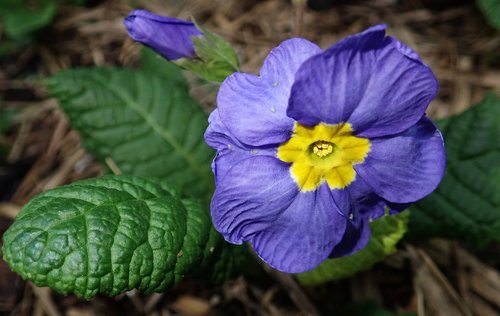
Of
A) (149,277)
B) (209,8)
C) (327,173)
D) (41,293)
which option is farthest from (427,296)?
(209,8)

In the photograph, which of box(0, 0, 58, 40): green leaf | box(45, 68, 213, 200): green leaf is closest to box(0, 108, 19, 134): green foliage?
box(0, 0, 58, 40): green leaf

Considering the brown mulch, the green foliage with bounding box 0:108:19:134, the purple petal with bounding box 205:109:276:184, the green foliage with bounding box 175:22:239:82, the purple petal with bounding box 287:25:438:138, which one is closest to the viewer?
the purple petal with bounding box 287:25:438:138

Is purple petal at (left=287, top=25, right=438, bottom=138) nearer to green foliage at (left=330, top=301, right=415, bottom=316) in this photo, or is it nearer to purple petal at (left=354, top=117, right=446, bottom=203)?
purple petal at (left=354, top=117, right=446, bottom=203)

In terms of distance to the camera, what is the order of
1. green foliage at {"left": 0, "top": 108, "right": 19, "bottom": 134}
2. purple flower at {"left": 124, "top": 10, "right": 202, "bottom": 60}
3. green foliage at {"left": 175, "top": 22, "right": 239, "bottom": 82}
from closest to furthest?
purple flower at {"left": 124, "top": 10, "right": 202, "bottom": 60} → green foliage at {"left": 175, "top": 22, "right": 239, "bottom": 82} → green foliage at {"left": 0, "top": 108, "right": 19, "bottom": 134}

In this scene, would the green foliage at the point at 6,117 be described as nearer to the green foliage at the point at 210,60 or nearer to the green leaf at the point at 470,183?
the green foliage at the point at 210,60

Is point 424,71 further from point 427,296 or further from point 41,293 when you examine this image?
point 41,293

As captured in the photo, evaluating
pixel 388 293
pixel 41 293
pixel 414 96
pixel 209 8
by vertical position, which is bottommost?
pixel 388 293
